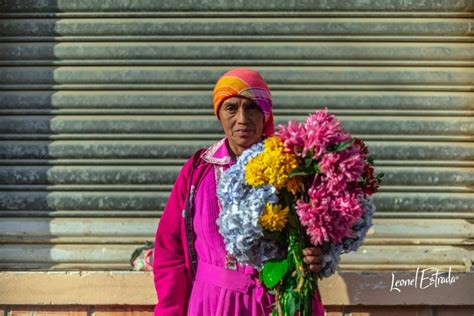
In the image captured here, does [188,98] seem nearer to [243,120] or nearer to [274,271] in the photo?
[243,120]

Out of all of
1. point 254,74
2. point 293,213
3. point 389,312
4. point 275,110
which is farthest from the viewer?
point 275,110

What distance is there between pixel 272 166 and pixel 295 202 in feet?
0.51

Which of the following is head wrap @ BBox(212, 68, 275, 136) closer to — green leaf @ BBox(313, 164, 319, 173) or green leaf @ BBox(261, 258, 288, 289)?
green leaf @ BBox(313, 164, 319, 173)

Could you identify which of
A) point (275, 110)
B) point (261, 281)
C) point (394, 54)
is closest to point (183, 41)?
point (275, 110)

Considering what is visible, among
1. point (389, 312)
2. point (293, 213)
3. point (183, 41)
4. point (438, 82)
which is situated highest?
point (183, 41)

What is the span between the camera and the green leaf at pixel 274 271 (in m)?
2.86

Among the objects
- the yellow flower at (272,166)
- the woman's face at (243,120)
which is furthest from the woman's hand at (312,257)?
the woman's face at (243,120)

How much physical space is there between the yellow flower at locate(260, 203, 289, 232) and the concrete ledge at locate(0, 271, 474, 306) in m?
1.39

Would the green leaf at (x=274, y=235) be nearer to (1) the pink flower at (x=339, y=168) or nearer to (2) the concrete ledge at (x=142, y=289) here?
(1) the pink flower at (x=339, y=168)

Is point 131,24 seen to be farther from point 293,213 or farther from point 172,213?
point 293,213

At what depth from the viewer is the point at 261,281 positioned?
3.02 metres

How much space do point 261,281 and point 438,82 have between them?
2.91 meters

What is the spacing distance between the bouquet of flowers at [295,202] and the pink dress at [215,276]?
22 centimetres

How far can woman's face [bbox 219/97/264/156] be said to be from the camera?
3199 millimetres
